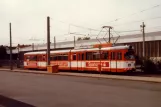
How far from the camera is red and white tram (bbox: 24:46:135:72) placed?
30.6 metres

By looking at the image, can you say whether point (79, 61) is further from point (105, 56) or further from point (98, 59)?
point (105, 56)

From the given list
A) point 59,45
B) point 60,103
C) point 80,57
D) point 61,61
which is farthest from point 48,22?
point 59,45

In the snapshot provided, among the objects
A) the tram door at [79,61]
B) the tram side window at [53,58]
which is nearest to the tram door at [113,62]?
the tram door at [79,61]

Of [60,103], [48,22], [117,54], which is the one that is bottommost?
[60,103]

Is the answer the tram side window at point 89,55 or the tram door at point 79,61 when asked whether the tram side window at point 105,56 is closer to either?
the tram side window at point 89,55

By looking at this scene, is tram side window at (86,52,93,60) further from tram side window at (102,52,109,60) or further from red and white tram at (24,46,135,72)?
tram side window at (102,52,109,60)

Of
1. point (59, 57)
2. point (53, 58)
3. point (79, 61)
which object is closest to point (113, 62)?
→ point (79, 61)

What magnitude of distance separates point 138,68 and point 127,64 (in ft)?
28.1

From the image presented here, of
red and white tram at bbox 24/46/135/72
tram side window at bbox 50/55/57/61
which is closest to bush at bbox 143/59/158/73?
red and white tram at bbox 24/46/135/72

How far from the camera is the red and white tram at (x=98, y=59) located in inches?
1204

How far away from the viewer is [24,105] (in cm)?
1151

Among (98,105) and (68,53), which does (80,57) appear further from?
(98,105)

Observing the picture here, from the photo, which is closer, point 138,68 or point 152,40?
point 138,68

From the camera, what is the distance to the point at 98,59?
3334 cm
